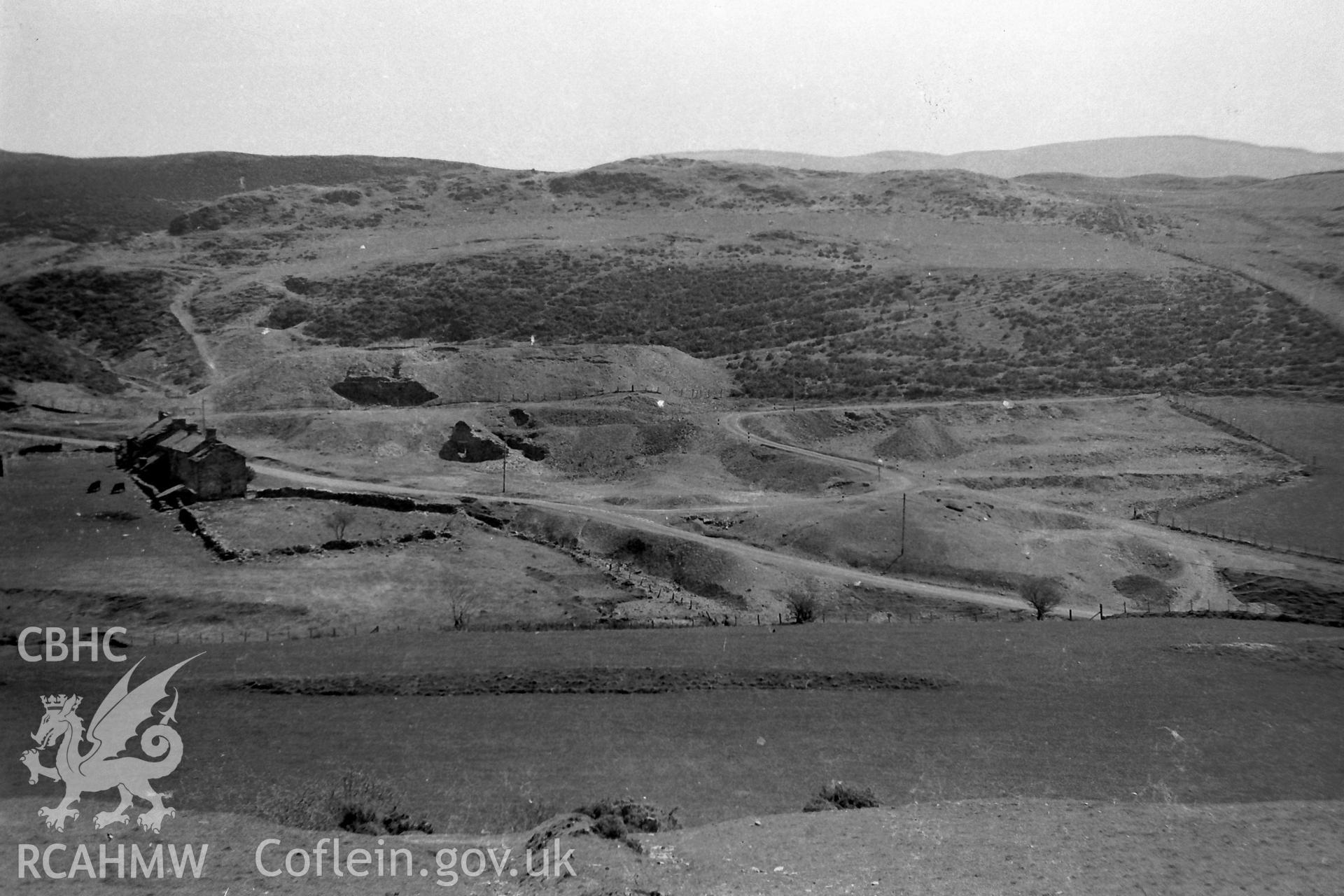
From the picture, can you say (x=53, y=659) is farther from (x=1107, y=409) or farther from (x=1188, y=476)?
(x=1107, y=409)

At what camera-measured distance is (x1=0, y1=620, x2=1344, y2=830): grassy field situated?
13.5 meters

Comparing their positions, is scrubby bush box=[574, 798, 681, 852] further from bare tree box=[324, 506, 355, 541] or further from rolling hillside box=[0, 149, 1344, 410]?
rolling hillside box=[0, 149, 1344, 410]

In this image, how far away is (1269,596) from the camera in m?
29.8

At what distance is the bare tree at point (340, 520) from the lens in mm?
34594

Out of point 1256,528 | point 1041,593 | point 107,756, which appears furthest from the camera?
point 1256,528

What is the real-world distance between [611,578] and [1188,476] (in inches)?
1114

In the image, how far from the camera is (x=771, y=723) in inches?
612

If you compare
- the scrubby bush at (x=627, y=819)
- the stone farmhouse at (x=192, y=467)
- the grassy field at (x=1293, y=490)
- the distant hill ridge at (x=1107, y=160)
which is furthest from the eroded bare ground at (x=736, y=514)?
the distant hill ridge at (x=1107, y=160)

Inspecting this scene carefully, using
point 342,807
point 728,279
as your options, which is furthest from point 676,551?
point 728,279

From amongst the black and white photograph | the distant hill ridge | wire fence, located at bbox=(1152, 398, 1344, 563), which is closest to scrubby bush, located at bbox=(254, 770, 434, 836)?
the black and white photograph

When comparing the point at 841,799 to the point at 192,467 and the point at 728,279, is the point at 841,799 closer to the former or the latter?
the point at 192,467

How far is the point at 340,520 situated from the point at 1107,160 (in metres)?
143

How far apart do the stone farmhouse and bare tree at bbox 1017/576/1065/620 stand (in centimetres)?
3119

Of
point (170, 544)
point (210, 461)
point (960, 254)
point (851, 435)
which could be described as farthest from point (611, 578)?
point (960, 254)
